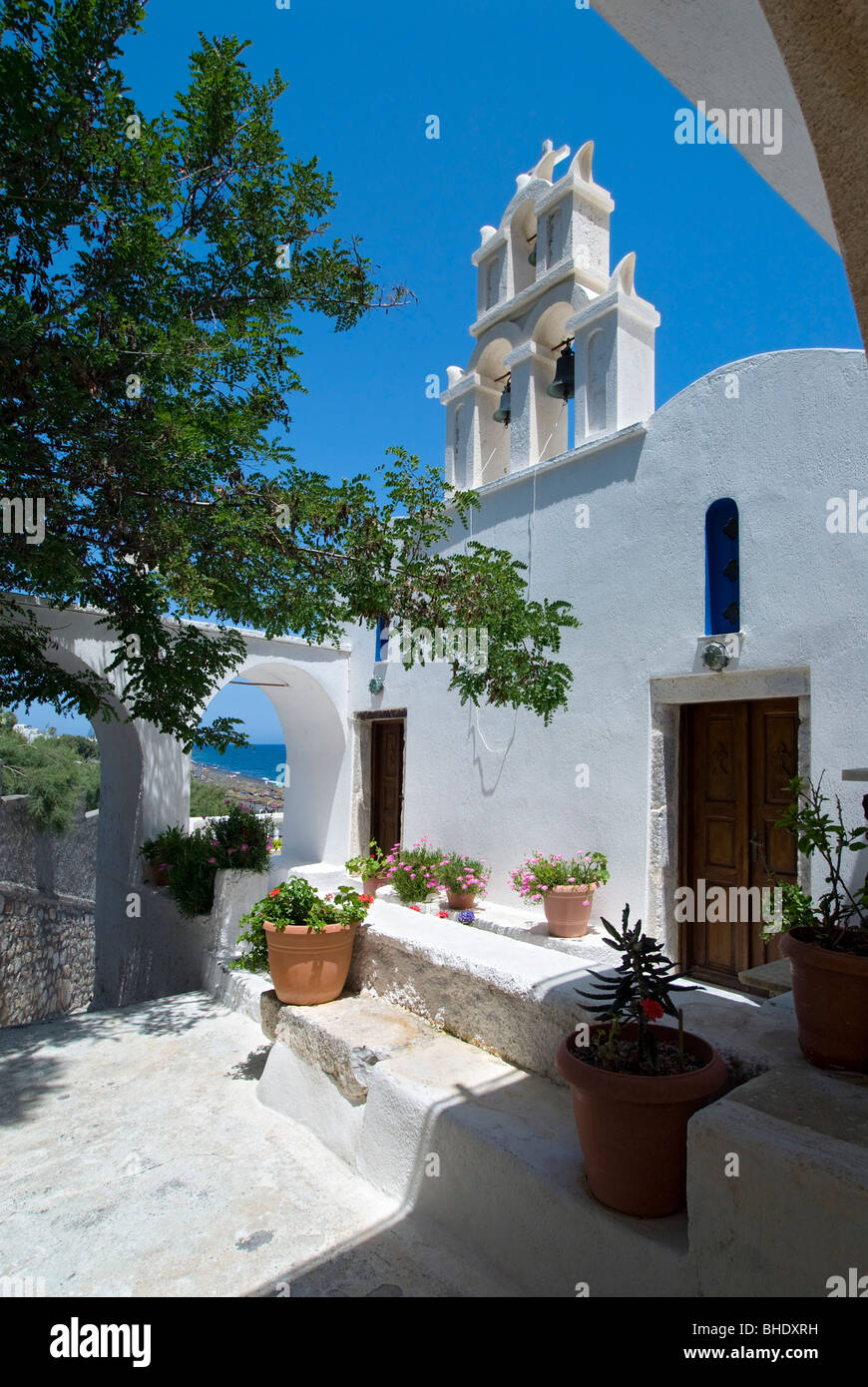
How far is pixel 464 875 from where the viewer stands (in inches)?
281

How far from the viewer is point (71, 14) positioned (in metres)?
3.15

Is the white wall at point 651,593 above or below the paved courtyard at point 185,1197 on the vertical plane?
above

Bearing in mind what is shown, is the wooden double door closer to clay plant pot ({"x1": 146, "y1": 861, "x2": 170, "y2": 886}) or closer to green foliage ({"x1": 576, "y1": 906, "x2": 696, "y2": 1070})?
green foliage ({"x1": 576, "y1": 906, "x2": 696, "y2": 1070})

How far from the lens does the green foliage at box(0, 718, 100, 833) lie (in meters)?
13.4

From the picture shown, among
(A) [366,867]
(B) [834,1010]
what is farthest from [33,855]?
(B) [834,1010]

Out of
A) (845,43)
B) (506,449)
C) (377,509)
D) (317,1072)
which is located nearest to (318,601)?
(377,509)

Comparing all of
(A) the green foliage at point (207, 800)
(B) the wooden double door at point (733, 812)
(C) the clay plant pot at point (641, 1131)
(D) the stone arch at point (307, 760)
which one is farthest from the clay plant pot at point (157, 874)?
(A) the green foliage at point (207, 800)

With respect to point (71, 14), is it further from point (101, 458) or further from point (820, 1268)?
point (820, 1268)

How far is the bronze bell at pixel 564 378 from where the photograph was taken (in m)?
6.94

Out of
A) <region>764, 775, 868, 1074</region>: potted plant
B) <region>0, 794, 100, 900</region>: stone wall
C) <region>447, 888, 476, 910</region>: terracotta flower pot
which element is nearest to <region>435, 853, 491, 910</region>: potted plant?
<region>447, 888, 476, 910</region>: terracotta flower pot

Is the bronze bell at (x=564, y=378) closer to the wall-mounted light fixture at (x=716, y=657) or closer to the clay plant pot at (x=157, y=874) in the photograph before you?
the wall-mounted light fixture at (x=716, y=657)

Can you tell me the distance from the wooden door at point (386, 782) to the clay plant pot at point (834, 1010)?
693 centimetres

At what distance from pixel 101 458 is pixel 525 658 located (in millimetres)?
2303

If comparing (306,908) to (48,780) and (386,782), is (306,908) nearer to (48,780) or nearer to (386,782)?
(386,782)
